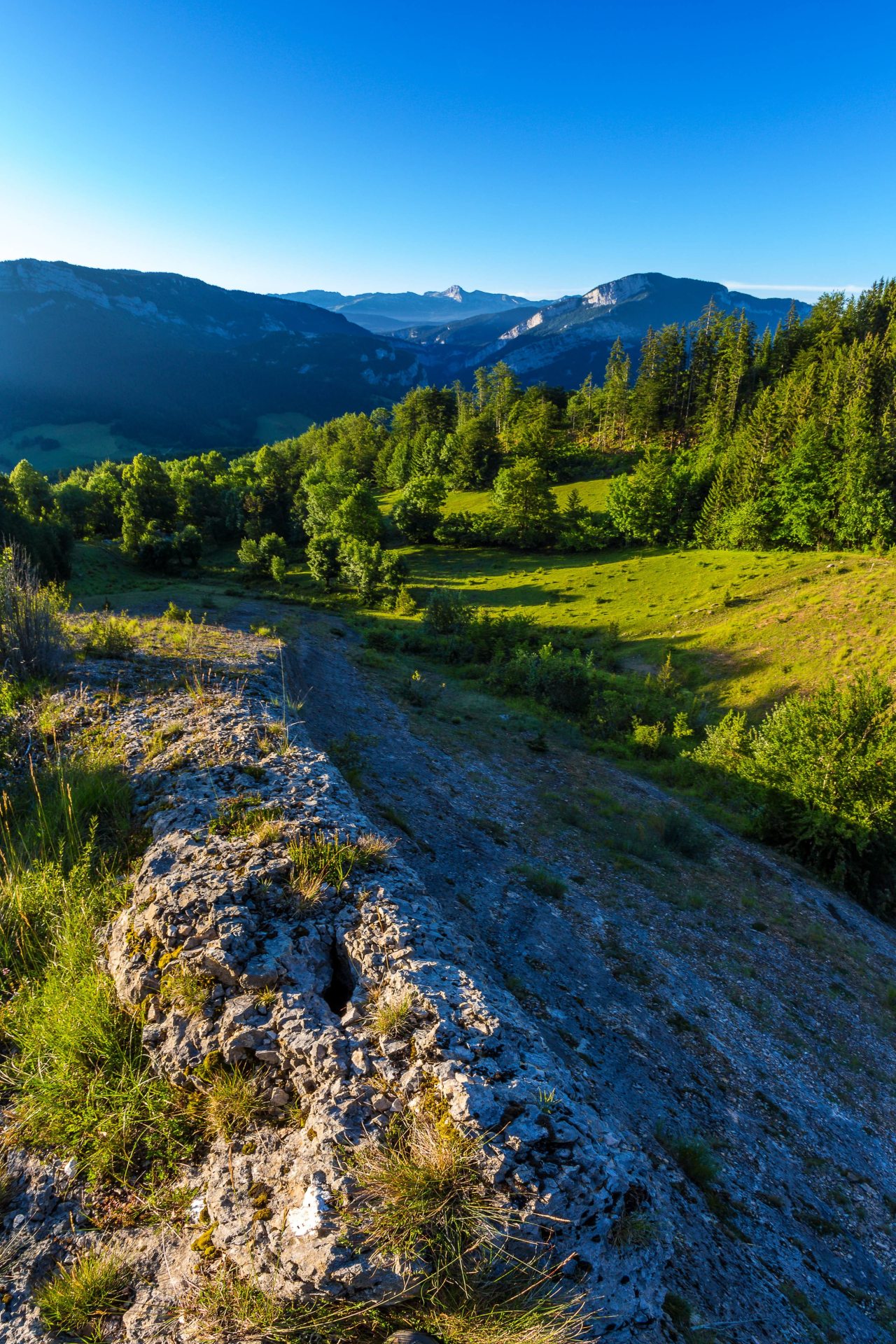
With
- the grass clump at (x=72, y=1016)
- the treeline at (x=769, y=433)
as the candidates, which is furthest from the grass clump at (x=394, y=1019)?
the treeline at (x=769, y=433)

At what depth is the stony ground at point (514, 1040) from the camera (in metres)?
3.35

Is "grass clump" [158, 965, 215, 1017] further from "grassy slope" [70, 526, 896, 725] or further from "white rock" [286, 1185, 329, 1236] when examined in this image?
"grassy slope" [70, 526, 896, 725]

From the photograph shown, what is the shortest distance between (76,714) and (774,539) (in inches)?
2828

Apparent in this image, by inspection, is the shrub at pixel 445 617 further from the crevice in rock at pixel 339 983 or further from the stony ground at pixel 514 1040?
the crevice in rock at pixel 339 983

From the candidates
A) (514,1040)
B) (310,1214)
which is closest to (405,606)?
(514,1040)

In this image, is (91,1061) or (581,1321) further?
(91,1061)

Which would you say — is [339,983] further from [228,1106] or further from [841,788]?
[841,788]

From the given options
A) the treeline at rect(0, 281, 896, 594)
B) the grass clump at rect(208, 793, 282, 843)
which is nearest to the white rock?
the grass clump at rect(208, 793, 282, 843)

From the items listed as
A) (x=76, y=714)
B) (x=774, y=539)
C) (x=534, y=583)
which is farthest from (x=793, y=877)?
(x=774, y=539)

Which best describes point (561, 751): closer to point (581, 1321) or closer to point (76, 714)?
point (76, 714)

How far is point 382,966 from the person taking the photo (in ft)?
15.2

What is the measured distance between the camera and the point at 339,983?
4719 mm

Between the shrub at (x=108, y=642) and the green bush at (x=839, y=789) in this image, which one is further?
the green bush at (x=839, y=789)

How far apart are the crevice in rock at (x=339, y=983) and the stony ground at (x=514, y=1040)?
0.02 m
